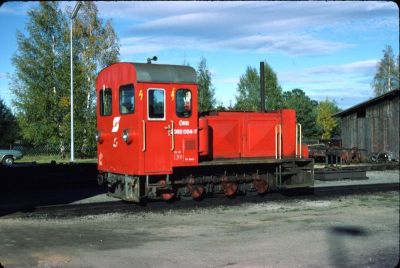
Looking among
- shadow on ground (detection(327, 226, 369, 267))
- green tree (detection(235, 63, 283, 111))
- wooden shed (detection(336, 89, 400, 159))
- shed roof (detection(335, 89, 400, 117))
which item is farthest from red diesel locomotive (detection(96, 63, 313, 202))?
green tree (detection(235, 63, 283, 111))

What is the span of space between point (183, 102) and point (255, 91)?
4912 cm

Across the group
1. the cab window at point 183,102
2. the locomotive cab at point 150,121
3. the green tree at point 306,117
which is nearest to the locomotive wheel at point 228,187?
the locomotive cab at point 150,121

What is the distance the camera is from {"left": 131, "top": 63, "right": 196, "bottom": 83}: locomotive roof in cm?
1196

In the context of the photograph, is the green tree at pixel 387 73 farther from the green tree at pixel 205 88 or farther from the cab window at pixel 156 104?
the cab window at pixel 156 104

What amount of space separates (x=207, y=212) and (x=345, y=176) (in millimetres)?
10860

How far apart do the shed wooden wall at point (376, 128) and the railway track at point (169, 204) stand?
1998 centimetres

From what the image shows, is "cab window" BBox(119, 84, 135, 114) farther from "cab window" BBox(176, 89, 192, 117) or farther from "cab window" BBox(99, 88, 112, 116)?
"cab window" BBox(176, 89, 192, 117)

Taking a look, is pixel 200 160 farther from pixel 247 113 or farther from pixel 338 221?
pixel 338 221

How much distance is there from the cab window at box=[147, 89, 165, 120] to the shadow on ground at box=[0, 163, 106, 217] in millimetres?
3844

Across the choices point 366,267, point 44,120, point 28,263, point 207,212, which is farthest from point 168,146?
point 44,120

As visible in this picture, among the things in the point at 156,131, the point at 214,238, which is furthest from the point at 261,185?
the point at 214,238

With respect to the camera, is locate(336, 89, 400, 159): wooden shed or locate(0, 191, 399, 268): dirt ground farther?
locate(336, 89, 400, 159): wooden shed

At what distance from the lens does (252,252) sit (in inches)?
296

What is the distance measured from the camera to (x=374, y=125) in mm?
36188
